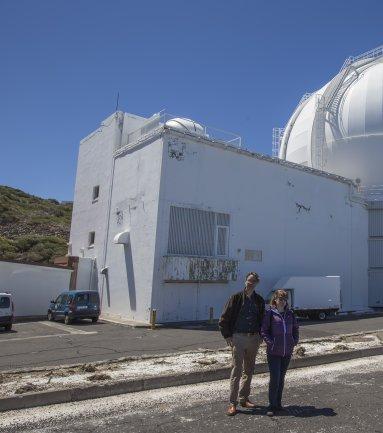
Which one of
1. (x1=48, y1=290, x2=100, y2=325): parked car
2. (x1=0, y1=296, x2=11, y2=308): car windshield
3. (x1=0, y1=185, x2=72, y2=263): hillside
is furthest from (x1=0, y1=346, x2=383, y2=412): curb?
(x1=0, y1=185, x2=72, y2=263): hillside

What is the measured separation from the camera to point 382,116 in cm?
2966

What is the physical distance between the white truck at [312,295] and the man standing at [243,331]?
16.2 metres

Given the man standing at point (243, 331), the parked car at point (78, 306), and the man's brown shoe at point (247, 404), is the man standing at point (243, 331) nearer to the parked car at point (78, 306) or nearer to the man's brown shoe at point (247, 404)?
the man's brown shoe at point (247, 404)

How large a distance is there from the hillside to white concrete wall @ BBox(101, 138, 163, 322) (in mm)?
13344

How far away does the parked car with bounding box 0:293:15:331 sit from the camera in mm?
17672

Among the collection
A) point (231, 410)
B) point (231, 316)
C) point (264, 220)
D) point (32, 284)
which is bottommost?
point (231, 410)

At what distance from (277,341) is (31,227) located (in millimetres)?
54865

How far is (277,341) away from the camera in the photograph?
6.17 metres

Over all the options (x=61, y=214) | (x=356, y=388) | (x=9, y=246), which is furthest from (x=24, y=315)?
(x=61, y=214)

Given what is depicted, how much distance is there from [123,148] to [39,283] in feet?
27.6

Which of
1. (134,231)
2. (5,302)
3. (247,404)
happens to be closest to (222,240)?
(134,231)

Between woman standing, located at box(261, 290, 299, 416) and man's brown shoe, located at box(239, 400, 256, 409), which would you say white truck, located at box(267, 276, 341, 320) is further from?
woman standing, located at box(261, 290, 299, 416)

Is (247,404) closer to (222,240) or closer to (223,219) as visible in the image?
(222,240)

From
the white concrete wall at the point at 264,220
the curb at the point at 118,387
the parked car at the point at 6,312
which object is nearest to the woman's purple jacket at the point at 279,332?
the curb at the point at 118,387
